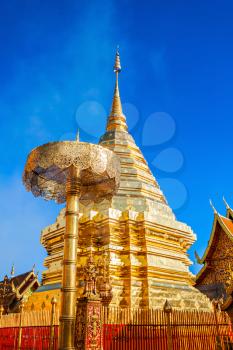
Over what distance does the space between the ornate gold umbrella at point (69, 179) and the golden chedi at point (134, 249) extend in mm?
2240

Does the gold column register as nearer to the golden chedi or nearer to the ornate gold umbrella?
the ornate gold umbrella

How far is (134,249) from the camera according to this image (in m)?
12.2

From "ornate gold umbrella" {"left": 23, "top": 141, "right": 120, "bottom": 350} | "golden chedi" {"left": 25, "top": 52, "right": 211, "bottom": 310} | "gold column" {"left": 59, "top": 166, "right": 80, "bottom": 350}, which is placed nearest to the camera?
"gold column" {"left": 59, "top": 166, "right": 80, "bottom": 350}

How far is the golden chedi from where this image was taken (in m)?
11.4

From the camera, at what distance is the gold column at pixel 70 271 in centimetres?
593

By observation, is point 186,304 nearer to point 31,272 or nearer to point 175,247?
point 175,247

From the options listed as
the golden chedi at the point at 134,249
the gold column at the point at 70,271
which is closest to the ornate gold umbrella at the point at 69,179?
the gold column at the point at 70,271

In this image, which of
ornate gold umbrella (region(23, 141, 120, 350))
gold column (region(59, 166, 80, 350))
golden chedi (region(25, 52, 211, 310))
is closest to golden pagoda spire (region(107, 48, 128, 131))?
golden chedi (region(25, 52, 211, 310))

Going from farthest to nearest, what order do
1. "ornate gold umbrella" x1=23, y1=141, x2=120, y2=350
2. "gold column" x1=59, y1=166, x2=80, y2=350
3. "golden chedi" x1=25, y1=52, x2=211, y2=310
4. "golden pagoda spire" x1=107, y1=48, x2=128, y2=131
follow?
"golden pagoda spire" x1=107, y1=48, x2=128, y2=131, "golden chedi" x1=25, y1=52, x2=211, y2=310, "ornate gold umbrella" x1=23, y1=141, x2=120, y2=350, "gold column" x1=59, y1=166, x2=80, y2=350

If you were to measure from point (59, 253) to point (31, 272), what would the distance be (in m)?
11.9

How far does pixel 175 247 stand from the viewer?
13.6 m

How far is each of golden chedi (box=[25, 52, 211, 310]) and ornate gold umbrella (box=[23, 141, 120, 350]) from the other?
2.24 m

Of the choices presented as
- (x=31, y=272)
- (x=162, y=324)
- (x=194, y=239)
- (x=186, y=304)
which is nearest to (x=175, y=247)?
(x=194, y=239)

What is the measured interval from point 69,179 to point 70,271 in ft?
6.11
